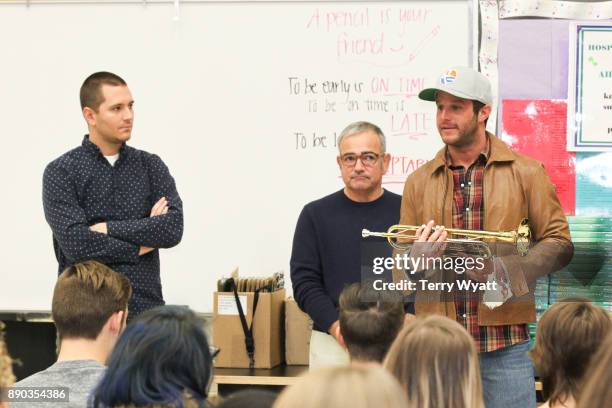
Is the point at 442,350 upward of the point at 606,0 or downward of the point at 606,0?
downward

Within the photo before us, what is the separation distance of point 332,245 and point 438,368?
2.10 meters

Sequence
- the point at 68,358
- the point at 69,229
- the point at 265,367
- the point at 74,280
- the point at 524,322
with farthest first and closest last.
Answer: the point at 265,367
the point at 69,229
the point at 524,322
the point at 74,280
the point at 68,358

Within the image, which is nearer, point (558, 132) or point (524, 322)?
point (524, 322)

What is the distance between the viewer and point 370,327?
9.82 ft

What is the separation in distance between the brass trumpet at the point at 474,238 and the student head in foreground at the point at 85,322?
37.2 inches

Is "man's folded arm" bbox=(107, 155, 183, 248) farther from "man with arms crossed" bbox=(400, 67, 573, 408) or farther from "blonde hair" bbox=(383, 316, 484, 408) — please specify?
"blonde hair" bbox=(383, 316, 484, 408)

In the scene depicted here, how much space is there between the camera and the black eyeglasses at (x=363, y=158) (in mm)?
4246

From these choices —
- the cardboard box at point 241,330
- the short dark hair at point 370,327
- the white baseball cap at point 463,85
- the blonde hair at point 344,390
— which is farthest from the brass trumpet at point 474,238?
the cardboard box at point 241,330

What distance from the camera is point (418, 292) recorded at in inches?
126

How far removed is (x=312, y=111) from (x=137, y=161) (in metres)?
1.37

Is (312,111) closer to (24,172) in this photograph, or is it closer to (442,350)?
(24,172)

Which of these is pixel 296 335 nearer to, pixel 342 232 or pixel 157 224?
pixel 342 232

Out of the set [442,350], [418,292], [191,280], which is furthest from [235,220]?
[442,350]

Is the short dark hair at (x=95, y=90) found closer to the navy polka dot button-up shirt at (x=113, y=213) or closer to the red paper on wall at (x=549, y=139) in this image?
the navy polka dot button-up shirt at (x=113, y=213)
